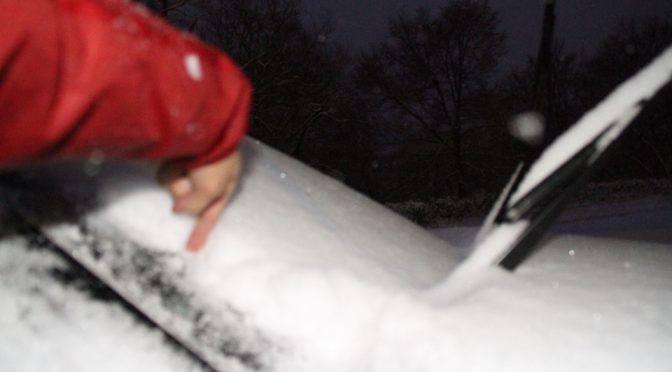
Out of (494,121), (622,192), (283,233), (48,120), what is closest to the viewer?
(48,120)

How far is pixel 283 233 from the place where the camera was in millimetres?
948

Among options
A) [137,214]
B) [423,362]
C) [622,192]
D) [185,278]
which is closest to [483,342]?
[423,362]

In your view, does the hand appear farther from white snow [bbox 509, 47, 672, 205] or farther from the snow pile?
white snow [bbox 509, 47, 672, 205]

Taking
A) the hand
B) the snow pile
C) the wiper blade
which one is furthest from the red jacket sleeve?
the wiper blade

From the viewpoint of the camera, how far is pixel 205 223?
854mm

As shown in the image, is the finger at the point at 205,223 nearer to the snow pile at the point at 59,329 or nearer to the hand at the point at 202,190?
the hand at the point at 202,190

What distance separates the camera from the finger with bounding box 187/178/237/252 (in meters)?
0.83

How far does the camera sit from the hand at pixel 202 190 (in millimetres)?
835

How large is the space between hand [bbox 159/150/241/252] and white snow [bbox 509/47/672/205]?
71 centimetres

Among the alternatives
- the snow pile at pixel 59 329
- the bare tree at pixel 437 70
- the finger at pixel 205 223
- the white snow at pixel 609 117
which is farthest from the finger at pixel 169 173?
the bare tree at pixel 437 70

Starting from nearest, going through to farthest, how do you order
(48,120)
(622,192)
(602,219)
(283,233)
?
(48,120) < (283,233) < (602,219) < (622,192)

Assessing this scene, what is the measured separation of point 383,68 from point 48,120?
2133cm

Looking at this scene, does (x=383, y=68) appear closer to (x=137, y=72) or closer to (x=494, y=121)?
(x=494, y=121)

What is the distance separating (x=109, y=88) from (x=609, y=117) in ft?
3.46
